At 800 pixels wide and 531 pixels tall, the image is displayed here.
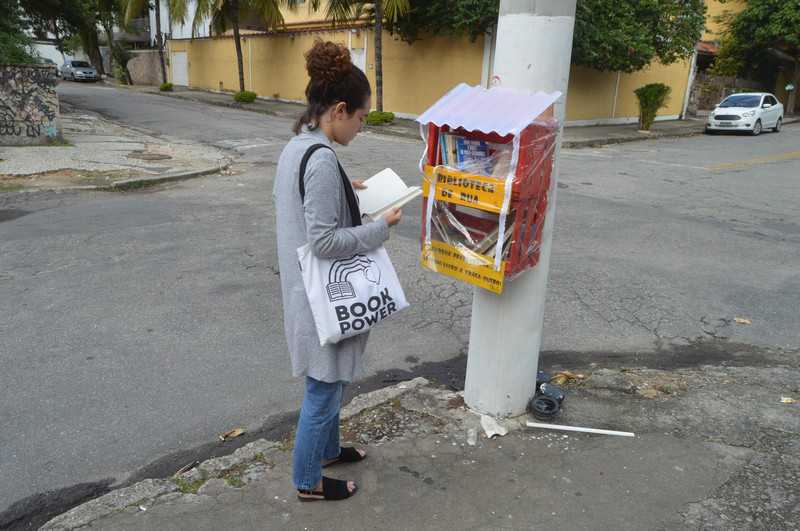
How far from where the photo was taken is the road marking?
45.2ft

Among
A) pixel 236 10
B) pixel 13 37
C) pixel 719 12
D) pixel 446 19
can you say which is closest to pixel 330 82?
pixel 13 37

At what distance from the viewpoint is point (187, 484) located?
283 cm

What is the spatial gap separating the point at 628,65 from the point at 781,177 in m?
8.61

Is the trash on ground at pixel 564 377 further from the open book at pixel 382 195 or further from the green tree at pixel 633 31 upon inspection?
the green tree at pixel 633 31

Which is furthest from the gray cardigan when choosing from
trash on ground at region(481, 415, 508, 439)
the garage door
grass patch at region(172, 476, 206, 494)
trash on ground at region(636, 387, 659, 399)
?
the garage door

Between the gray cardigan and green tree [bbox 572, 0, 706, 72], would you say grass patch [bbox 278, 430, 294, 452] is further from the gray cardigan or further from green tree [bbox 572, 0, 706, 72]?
green tree [bbox 572, 0, 706, 72]

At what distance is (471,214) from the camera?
2838mm

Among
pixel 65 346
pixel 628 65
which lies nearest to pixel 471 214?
pixel 65 346

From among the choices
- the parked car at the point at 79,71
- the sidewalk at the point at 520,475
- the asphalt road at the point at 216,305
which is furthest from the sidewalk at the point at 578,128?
the sidewalk at the point at 520,475

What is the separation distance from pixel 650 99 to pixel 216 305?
19.7 metres

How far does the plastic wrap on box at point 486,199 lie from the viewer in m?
2.63

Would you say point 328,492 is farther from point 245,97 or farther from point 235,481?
point 245,97

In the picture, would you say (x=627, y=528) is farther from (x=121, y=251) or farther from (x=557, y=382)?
(x=121, y=251)

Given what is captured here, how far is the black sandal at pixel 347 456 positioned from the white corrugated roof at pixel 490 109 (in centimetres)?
157
